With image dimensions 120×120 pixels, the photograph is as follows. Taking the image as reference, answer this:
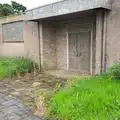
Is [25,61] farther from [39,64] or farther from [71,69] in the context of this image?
[71,69]

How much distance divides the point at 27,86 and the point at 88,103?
3.56m

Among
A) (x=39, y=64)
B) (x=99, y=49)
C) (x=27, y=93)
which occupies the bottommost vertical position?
(x=27, y=93)

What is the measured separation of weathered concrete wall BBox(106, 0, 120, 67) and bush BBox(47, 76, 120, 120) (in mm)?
1762

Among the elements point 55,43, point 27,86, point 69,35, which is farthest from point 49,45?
point 27,86

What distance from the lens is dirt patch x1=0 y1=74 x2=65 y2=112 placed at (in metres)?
5.58

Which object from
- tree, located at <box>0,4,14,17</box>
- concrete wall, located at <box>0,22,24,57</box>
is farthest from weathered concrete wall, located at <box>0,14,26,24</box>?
tree, located at <box>0,4,14,17</box>

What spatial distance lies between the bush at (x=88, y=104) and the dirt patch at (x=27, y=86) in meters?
0.83

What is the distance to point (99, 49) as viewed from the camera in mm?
6762

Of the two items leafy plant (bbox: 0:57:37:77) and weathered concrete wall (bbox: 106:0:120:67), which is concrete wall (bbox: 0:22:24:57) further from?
weathered concrete wall (bbox: 106:0:120:67)

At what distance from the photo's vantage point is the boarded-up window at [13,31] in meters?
10.6

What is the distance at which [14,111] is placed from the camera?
15.2 ft

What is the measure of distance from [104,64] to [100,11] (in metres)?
1.78

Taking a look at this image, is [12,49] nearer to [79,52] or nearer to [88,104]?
[79,52]

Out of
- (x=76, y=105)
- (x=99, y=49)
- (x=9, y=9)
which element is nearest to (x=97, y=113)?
(x=76, y=105)
